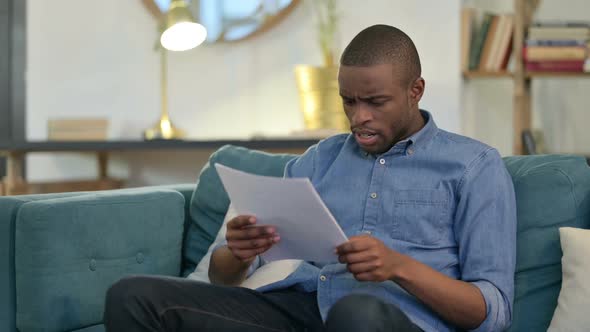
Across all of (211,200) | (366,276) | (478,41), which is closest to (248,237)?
(366,276)

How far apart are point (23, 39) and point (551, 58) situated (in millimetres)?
2327

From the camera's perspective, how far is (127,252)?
2084 millimetres

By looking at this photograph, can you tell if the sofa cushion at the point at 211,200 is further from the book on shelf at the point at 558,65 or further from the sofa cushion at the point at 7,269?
the book on shelf at the point at 558,65

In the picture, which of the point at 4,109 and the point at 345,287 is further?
the point at 4,109

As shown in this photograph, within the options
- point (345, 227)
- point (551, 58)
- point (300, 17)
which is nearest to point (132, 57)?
point (300, 17)

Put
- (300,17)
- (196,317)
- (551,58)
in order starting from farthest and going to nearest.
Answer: (300,17) → (551,58) → (196,317)

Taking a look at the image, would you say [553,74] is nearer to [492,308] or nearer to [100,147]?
[100,147]

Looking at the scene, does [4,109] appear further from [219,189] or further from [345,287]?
[345,287]

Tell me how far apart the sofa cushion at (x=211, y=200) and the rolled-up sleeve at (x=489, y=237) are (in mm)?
717

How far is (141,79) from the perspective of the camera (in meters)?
4.02

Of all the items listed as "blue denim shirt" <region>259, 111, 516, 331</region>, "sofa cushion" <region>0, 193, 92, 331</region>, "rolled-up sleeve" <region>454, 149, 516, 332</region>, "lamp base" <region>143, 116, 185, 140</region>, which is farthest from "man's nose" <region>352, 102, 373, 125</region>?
"lamp base" <region>143, 116, 185, 140</region>

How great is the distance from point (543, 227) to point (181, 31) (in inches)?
86.9

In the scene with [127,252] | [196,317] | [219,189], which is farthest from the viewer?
[219,189]

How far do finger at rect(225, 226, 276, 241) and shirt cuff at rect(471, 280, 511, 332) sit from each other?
0.36 metres
